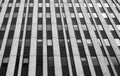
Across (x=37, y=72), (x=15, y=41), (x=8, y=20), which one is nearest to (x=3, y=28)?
(x=8, y=20)

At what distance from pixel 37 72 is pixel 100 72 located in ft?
25.0

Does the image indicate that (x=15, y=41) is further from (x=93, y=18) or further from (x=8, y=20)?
(x=93, y=18)

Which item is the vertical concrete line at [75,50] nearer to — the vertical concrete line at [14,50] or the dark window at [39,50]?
the dark window at [39,50]

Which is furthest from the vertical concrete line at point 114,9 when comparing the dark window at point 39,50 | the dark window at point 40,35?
the dark window at point 39,50

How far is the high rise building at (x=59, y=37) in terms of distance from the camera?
2250cm

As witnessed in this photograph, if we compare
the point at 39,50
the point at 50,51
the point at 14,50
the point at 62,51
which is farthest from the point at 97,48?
the point at 14,50

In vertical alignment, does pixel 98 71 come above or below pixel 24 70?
above

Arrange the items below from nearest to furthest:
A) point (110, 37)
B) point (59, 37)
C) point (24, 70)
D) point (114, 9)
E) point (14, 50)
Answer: point (24, 70)
point (14, 50)
point (59, 37)
point (110, 37)
point (114, 9)

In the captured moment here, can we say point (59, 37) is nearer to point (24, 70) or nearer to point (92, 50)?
point (92, 50)

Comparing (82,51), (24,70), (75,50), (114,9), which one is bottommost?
(24,70)

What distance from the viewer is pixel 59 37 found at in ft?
87.9

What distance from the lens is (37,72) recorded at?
21922mm

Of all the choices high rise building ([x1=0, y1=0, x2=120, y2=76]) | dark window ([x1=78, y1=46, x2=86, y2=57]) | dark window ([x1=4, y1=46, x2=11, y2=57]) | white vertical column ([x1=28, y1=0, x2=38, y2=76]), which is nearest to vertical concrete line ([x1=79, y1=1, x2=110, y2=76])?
high rise building ([x1=0, y1=0, x2=120, y2=76])

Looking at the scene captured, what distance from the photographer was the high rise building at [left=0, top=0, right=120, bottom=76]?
73.8 ft
